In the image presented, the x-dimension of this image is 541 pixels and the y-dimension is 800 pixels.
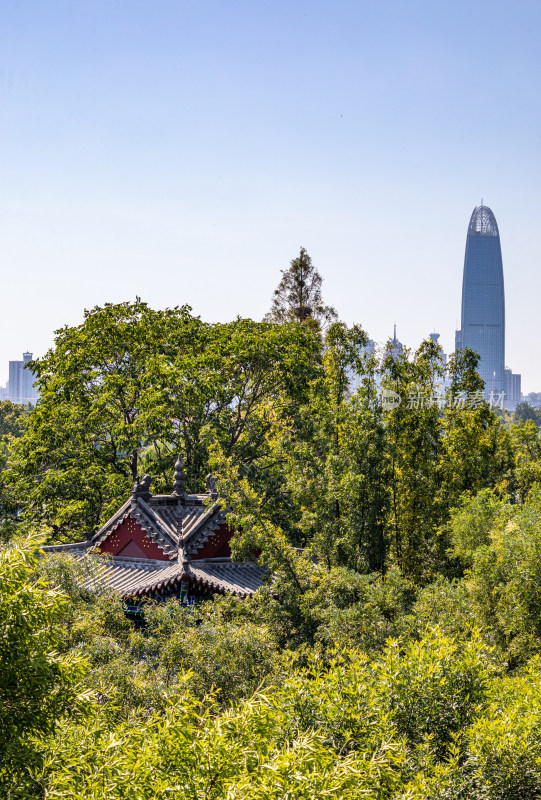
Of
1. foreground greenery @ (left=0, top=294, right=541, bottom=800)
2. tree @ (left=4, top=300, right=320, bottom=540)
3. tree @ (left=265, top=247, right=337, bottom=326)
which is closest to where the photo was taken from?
foreground greenery @ (left=0, top=294, right=541, bottom=800)

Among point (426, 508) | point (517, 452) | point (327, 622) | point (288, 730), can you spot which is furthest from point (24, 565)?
point (517, 452)

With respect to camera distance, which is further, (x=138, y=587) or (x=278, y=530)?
(x=138, y=587)

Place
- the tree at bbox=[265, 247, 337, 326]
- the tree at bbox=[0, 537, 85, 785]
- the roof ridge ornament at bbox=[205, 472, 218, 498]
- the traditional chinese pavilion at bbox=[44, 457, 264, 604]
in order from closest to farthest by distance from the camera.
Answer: the tree at bbox=[0, 537, 85, 785] < the traditional chinese pavilion at bbox=[44, 457, 264, 604] < the roof ridge ornament at bbox=[205, 472, 218, 498] < the tree at bbox=[265, 247, 337, 326]

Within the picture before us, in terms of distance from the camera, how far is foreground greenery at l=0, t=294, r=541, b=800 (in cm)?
480

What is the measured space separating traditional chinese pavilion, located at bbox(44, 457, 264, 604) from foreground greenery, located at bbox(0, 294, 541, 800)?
2.01 ft

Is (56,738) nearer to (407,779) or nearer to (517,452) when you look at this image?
(407,779)

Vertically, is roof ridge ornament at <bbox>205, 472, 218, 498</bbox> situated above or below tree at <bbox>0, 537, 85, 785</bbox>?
above

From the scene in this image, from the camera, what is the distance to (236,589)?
49.7 feet

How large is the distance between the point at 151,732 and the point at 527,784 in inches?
109

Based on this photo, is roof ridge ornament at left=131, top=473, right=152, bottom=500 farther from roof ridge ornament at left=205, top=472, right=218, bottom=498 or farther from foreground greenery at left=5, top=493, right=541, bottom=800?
foreground greenery at left=5, top=493, right=541, bottom=800

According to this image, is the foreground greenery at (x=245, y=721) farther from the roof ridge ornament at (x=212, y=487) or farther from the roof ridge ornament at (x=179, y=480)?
the roof ridge ornament at (x=179, y=480)

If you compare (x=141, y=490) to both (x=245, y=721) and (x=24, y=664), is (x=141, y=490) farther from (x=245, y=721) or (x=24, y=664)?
(x=24, y=664)

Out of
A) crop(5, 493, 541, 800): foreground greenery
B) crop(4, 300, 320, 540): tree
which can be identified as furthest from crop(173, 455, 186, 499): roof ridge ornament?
crop(5, 493, 541, 800): foreground greenery

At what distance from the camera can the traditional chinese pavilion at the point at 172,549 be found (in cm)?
1507
